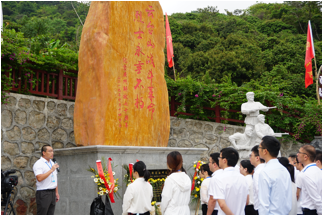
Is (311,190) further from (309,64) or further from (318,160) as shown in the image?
(309,64)

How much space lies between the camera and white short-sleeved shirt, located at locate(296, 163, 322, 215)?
3094 mm

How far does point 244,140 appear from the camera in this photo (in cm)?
689

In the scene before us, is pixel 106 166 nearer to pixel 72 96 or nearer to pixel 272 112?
pixel 72 96

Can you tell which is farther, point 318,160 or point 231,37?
point 231,37

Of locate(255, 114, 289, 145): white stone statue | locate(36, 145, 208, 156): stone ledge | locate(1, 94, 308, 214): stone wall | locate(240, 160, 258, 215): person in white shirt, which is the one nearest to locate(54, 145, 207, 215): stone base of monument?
locate(36, 145, 208, 156): stone ledge

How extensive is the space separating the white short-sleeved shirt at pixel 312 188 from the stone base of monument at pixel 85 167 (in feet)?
9.86

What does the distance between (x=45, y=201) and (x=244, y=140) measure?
13.4 ft

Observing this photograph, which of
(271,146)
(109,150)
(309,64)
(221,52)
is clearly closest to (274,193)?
(271,146)

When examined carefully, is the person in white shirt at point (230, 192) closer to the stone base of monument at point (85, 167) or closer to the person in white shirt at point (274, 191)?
the person in white shirt at point (274, 191)

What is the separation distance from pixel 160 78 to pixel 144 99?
25.1 inches

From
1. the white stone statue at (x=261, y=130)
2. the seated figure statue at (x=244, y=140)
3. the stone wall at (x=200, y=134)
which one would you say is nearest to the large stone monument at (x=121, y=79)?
the seated figure statue at (x=244, y=140)

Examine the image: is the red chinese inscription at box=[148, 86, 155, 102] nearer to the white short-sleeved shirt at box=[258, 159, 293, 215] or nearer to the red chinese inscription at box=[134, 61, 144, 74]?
the red chinese inscription at box=[134, 61, 144, 74]

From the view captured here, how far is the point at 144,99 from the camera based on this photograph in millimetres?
6453

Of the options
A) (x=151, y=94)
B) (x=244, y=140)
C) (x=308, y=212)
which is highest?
(x=151, y=94)
